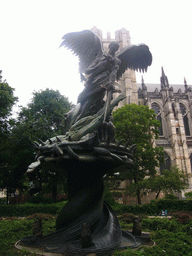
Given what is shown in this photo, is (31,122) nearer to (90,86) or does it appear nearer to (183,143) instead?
(90,86)

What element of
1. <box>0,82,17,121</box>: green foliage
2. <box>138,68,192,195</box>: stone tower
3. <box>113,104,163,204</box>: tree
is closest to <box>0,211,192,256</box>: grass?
<box>113,104,163,204</box>: tree

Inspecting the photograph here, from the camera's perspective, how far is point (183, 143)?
116 ft

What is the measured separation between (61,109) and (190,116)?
97.2ft

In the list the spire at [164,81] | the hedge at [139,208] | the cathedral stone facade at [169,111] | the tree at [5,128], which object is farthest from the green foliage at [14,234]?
the spire at [164,81]

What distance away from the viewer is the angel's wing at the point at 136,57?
6.68 m

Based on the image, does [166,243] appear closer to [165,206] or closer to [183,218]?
[183,218]

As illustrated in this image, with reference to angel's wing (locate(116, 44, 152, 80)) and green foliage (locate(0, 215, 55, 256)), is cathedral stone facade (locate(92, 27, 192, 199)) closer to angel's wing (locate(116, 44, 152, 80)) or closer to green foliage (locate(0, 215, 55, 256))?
angel's wing (locate(116, 44, 152, 80))

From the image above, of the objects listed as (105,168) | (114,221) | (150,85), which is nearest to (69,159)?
(105,168)

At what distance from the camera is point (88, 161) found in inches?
181

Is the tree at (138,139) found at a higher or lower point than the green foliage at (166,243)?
higher

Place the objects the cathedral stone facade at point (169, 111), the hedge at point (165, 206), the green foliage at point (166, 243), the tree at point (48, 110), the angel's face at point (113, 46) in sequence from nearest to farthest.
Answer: the green foliage at point (166, 243) → the angel's face at point (113, 46) → the hedge at point (165, 206) → the tree at point (48, 110) → the cathedral stone facade at point (169, 111)

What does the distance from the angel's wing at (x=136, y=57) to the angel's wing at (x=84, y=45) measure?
759mm

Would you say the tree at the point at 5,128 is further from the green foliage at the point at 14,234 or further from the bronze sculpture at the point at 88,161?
the bronze sculpture at the point at 88,161

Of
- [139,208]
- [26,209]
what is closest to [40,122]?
[26,209]
